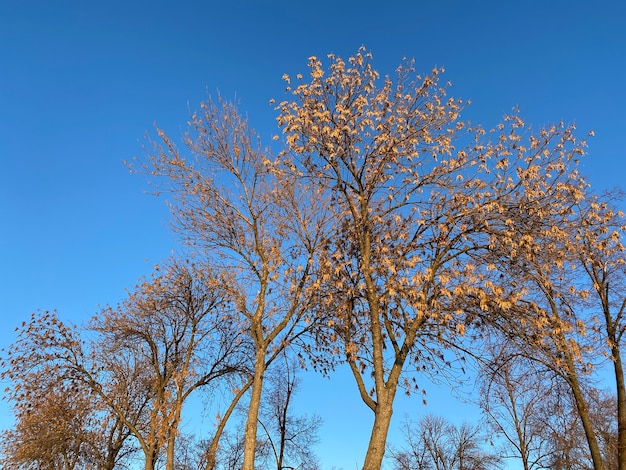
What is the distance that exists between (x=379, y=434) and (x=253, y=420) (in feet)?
16.0

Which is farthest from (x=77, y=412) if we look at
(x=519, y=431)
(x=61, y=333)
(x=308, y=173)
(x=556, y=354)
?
(x=519, y=431)

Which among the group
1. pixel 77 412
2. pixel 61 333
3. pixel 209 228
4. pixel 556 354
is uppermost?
pixel 209 228

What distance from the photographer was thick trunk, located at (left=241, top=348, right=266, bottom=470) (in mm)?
14062

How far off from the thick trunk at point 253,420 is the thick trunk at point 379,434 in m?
4.32

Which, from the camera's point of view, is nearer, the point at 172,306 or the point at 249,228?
the point at 249,228

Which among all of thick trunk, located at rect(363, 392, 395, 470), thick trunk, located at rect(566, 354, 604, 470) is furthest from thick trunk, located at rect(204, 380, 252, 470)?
thick trunk, located at rect(566, 354, 604, 470)

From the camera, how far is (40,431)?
2494cm

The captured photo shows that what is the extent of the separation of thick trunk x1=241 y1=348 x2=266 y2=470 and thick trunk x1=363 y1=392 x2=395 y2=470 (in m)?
4.32

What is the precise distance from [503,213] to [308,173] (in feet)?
17.7

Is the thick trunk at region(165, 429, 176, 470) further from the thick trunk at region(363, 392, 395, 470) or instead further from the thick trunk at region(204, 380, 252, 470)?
the thick trunk at region(363, 392, 395, 470)

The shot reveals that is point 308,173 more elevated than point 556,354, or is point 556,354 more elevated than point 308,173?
point 308,173

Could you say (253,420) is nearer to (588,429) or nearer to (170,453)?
(170,453)

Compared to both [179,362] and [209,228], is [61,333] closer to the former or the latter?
[179,362]

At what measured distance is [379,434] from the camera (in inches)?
441
